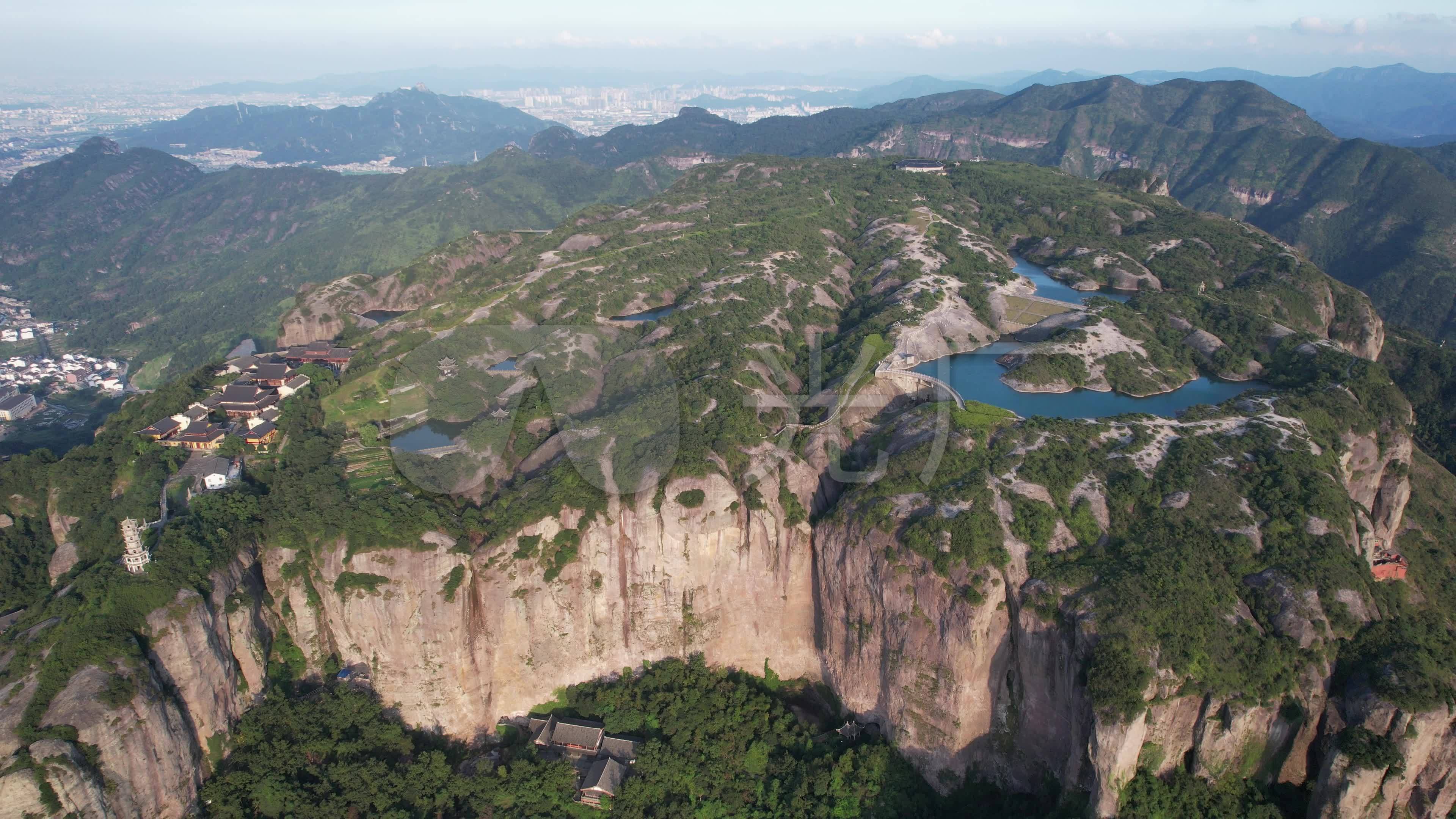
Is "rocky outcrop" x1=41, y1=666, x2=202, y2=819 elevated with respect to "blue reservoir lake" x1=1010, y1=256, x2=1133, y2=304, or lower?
lower

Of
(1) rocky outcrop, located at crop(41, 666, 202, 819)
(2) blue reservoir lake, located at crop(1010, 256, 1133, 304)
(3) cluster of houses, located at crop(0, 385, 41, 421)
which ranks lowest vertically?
(3) cluster of houses, located at crop(0, 385, 41, 421)

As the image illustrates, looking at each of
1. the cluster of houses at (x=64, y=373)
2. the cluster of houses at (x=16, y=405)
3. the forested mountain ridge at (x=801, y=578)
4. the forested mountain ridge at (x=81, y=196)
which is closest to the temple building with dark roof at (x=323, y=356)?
the forested mountain ridge at (x=801, y=578)

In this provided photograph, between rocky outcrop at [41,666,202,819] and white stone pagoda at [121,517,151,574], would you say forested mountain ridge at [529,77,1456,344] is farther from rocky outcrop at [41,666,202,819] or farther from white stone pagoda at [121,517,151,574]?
white stone pagoda at [121,517,151,574]

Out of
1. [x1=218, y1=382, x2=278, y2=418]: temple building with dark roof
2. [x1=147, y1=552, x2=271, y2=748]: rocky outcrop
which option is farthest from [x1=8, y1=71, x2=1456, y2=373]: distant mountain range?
[x1=147, y1=552, x2=271, y2=748]: rocky outcrop

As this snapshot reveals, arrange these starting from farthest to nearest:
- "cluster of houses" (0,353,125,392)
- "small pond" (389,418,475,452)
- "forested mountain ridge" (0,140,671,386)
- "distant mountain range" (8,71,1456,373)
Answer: "distant mountain range" (8,71,1456,373), "forested mountain ridge" (0,140,671,386), "cluster of houses" (0,353,125,392), "small pond" (389,418,475,452)

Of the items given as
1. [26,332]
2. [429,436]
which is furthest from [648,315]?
[26,332]

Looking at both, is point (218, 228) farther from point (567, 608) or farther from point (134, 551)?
point (567, 608)

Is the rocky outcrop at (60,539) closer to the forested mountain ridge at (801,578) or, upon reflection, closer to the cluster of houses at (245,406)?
the forested mountain ridge at (801,578)
